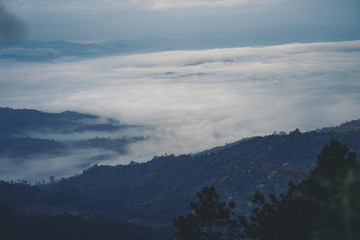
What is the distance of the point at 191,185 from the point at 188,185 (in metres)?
1.20

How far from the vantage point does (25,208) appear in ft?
331

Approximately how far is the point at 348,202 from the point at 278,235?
17712 millimetres

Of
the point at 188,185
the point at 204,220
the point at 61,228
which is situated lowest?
the point at 61,228

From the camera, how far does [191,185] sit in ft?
371

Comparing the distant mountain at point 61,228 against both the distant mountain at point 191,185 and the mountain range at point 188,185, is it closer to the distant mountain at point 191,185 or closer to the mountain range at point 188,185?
the mountain range at point 188,185

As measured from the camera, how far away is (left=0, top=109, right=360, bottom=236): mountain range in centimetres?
9838

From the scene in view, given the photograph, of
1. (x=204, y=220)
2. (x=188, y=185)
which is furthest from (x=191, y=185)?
(x=204, y=220)

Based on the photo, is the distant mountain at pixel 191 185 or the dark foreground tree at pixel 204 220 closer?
the dark foreground tree at pixel 204 220

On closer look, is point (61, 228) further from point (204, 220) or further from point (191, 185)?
point (204, 220)

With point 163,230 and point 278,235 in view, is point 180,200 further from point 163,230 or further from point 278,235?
point 278,235

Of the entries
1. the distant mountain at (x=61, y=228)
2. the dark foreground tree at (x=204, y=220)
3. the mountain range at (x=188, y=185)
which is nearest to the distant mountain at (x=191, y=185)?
the mountain range at (x=188, y=185)

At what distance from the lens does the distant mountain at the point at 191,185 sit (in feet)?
324

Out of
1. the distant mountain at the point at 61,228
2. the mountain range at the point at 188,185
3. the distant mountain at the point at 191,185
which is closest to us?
the distant mountain at the point at 61,228

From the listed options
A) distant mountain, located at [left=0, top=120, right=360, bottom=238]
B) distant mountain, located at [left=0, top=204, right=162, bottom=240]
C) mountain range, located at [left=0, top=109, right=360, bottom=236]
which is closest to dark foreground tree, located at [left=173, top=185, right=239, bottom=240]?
distant mountain, located at [left=0, top=204, right=162, bottom=240]
